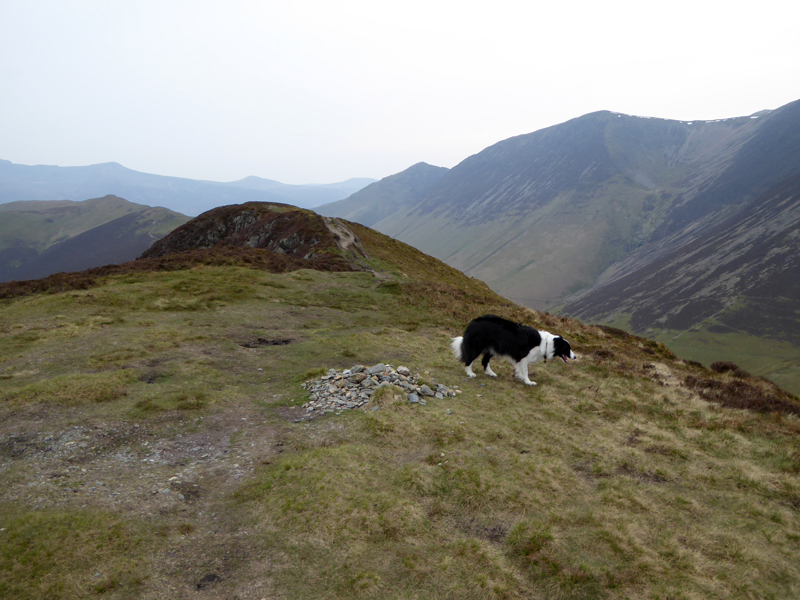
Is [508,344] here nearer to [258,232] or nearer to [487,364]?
[487,364]

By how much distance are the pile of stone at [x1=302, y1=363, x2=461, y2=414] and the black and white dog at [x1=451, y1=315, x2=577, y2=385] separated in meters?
1.87

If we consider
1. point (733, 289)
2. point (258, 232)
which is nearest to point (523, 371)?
point (258, 232)

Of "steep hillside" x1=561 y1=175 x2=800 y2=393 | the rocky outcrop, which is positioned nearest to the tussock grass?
the rocky outcrop

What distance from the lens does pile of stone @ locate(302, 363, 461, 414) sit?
13.3 meters

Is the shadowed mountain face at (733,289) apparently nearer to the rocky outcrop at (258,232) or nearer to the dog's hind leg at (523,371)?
the rocky outcrop at (258,232)

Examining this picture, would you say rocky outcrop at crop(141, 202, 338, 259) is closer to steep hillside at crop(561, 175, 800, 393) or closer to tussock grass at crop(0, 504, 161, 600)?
tussock grass at crop(0, 504, 161, 600)

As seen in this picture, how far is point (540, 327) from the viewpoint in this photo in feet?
92.3

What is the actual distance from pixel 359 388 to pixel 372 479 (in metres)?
5.14

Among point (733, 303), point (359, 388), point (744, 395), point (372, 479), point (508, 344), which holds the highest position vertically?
point (508, 344)

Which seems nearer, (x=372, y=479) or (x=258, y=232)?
(x=372, y=479)

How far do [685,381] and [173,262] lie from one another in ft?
124

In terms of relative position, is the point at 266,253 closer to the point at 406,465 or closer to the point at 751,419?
the point at 406,465

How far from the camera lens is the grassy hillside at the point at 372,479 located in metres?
6.71

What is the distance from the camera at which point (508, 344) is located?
Result: 51.2ft
